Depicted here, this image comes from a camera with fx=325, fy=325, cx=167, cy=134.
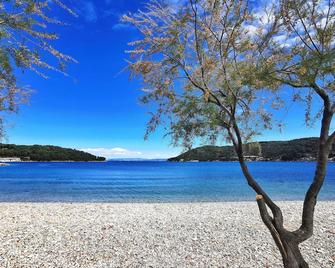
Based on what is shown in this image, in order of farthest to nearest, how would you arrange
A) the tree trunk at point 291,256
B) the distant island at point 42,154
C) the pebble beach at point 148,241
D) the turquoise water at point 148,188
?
the distant island at point 42,154, the turquoise water at point 148,188, the pebble beach at point 148,241, the tree trunk at point 291,256

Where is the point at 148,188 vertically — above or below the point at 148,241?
below

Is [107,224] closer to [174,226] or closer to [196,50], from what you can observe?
[174,226]

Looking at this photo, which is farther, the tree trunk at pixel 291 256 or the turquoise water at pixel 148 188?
the turquoise water at pixel 148 188

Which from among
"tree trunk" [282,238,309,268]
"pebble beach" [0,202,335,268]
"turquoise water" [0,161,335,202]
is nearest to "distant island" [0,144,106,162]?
"turquoise water" [0,161,335,202]

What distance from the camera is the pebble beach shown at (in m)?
8.17

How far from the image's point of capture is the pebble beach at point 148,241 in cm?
817

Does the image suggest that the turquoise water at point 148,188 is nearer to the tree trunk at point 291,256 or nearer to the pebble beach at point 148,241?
the pebble beach at point 148,241

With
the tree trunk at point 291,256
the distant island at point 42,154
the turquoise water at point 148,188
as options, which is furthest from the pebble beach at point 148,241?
the distant island at point 42,154

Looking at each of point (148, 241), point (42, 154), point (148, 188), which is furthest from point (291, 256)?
point (42, 154)

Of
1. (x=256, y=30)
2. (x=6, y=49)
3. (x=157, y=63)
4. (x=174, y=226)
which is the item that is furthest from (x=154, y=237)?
(x=6, y=49)

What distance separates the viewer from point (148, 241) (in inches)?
379

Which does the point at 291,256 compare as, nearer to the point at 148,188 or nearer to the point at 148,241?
the point at 148,241

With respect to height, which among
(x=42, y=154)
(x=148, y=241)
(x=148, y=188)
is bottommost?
(x=148, y=188)

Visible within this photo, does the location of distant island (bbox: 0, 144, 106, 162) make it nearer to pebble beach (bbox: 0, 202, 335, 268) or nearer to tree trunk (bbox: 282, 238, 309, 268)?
pebble beach (bbox: 0, 202, 335, 268)
